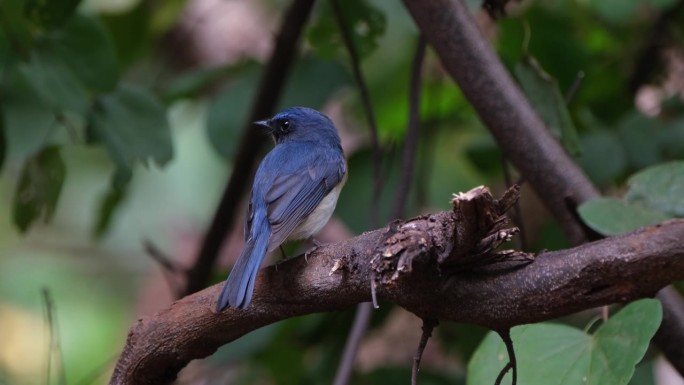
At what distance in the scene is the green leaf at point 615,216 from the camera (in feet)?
8.39

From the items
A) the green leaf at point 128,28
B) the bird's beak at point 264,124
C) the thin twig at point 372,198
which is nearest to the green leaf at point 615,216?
the thin twig at point 372,198

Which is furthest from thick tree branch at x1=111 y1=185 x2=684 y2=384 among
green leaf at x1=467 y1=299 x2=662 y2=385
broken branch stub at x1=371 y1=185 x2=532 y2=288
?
green leaf at x1=467 y1=299 x2=662 y2=385

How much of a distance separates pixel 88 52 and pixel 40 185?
544 millimetres

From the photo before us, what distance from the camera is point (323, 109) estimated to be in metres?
4.50

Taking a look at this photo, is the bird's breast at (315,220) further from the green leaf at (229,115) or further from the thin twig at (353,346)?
the green leaf at (229,115)

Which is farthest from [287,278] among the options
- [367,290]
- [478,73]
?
[478,73]

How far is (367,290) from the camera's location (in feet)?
6.26

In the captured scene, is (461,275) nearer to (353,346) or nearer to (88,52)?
(353,346)

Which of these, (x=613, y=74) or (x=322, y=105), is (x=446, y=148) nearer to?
(x=322, y=105)

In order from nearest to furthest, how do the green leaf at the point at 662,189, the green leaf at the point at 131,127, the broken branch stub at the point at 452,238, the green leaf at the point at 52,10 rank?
the broken branch stub at the point at 452,238, the green leaf at the point at 662,189, the green leaf at the point at 52,10, the green leaf at the point at 131,127

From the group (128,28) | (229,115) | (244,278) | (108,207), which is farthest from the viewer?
(128,28)

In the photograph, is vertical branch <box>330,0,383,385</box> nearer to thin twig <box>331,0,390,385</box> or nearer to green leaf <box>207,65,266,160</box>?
thin twig <box>331,0,390,385</box>

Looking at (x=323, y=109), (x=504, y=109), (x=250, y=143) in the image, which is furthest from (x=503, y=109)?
(x=323, y=109)

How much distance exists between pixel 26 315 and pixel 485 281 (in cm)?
502
